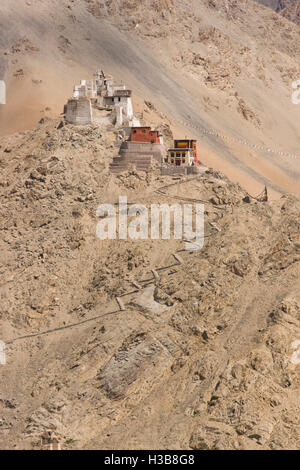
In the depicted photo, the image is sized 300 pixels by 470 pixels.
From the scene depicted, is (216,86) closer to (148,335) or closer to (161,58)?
(161,58)

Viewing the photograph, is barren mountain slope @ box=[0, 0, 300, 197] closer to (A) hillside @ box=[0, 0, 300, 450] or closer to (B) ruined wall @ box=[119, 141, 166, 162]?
(A) hillside @ box=[0, 0, 300, 450]

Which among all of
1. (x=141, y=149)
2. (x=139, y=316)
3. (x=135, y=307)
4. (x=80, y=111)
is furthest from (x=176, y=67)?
(x=139, y=316)

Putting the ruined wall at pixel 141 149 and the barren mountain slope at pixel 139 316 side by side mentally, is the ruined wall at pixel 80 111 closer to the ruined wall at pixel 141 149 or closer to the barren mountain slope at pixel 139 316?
the barren mountain slope at pixel 139 316

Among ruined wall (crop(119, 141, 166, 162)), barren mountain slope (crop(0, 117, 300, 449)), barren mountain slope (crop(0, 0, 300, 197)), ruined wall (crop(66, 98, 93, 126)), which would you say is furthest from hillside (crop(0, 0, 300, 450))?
barren mountain slope (crop(0, 0, 300, 197))

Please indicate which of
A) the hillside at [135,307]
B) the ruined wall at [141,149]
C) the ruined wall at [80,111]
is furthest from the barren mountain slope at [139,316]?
the ruined wall at [80,111]

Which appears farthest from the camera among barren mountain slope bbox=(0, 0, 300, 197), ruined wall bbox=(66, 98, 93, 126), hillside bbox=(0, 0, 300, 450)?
barren mountain slope bbox=(0, 0, 300, 197)

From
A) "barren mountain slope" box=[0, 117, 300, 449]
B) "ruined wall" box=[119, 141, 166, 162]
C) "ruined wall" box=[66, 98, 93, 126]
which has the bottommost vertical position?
"barren mountain slope" box=[0, 117, 300, 449]
